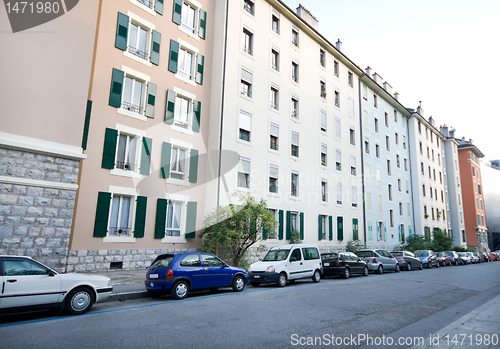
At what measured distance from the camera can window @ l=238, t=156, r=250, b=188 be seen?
20130 millimetres

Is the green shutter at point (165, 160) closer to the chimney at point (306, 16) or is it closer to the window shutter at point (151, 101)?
the window shutter at point (151, 101)

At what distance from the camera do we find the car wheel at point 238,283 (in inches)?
470

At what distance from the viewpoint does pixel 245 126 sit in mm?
20875

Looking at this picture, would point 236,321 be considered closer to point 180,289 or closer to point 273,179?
point 180,289

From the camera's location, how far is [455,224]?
2083 inches

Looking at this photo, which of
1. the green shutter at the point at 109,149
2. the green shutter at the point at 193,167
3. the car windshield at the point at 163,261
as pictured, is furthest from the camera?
the green shutter at the point at 193,167

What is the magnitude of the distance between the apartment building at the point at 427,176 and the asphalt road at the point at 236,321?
3364 centimetres

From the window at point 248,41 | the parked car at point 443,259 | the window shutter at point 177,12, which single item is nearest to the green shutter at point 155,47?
the window shutter at point 177,12

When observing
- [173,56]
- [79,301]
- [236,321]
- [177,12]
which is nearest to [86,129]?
[173,56]

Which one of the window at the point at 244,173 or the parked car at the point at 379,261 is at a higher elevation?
the window at the point at 244,173

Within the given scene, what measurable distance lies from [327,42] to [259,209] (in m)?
18.5

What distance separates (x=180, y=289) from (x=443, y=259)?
28.2 m

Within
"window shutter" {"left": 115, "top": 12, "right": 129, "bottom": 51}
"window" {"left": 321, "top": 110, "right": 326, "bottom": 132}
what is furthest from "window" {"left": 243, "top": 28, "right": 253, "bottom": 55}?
"window" {"left": 321, "top": 110, "right": 326, "bottom": 132}

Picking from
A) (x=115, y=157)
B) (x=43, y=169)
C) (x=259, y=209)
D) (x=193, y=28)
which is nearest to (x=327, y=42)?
(x=193, y=28)
